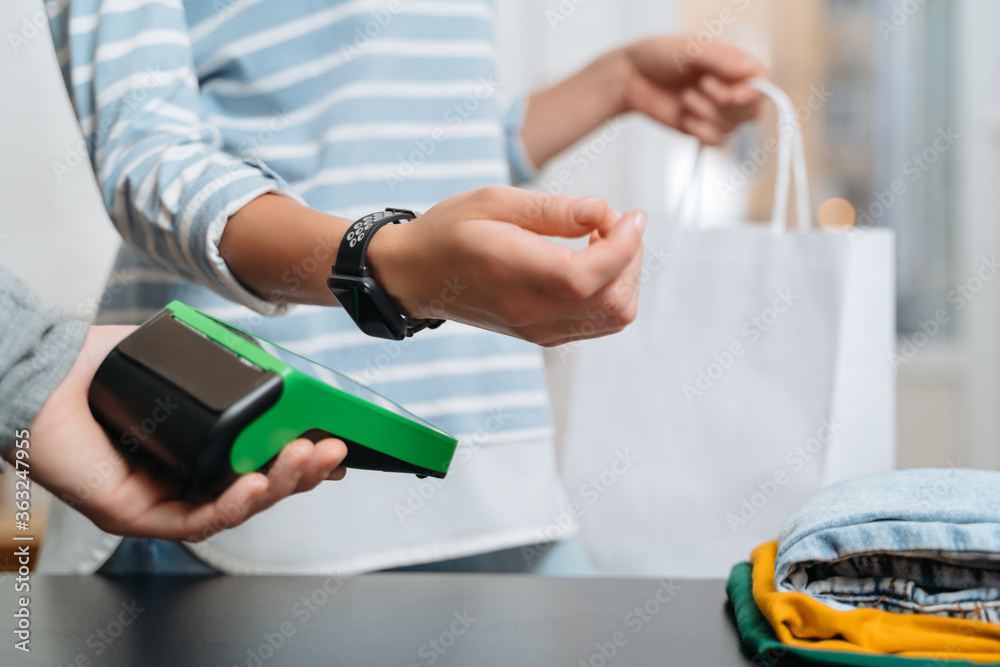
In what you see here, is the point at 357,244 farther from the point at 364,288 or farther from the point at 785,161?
the point at 785,161

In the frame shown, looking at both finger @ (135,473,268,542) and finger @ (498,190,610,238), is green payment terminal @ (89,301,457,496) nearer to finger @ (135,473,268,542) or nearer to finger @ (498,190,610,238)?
finger @ (135,473,268,542)

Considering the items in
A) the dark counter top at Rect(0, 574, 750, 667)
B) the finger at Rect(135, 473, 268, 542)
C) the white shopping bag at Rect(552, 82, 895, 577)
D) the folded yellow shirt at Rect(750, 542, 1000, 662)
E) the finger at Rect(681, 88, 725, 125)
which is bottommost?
the white shopping bag at Rect(552, 82, 895, 577)

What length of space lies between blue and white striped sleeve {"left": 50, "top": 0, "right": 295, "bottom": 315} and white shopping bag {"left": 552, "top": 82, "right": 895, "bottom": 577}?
45 cm

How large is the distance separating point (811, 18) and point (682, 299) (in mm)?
1652

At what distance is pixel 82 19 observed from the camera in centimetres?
52

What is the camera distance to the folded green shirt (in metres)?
0.32

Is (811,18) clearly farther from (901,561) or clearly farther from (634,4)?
(901,561)

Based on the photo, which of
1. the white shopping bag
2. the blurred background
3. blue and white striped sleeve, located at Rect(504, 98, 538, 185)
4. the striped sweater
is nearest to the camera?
the striped sweater

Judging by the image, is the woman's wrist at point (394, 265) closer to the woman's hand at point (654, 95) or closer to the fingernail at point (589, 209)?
the fingernail at point (589, 209)

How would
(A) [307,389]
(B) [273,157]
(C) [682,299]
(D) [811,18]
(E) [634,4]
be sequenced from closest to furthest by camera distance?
(A) [307,389]
(B) [273,157]
(C) [682,299]
(E) [634,4]
(D) [811,18]

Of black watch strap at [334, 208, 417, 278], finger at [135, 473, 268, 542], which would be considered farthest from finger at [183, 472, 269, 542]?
black watch strap at [334, 208, 417, 278]

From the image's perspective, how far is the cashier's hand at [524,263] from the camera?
32 centimetres

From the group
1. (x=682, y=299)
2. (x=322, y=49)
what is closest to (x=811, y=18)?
(x=682, y=299)

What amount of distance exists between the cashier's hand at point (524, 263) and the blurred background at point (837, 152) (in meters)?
0.86
